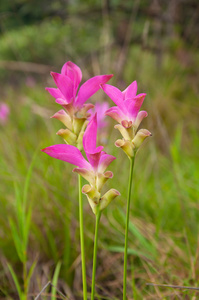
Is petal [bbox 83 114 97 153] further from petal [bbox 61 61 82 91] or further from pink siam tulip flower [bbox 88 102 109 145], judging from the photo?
pink siam tulip flower [bbox 88 102 109 145]

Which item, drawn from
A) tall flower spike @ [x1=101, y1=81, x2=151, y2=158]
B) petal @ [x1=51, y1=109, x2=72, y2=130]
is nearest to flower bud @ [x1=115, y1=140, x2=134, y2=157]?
tall flower spike @ [x1=101, y1=81, x2=151, y2=158]

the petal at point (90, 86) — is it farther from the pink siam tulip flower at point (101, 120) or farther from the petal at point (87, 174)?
the pink siam tulip flower at point (101, 120)

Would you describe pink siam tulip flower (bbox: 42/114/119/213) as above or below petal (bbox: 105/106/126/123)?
below

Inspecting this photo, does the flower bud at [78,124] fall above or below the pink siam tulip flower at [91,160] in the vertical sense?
above

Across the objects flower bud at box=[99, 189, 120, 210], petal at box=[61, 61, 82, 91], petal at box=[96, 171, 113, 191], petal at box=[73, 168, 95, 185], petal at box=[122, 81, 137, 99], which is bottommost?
flower bud at box=[99, 189, 120, 210]

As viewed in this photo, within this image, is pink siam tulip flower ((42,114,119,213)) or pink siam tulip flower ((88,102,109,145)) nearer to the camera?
pink siam tulip flower ((42,114,119,213))

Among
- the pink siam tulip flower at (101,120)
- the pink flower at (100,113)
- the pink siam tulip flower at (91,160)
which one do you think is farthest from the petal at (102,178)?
the pink flower at (100,113)

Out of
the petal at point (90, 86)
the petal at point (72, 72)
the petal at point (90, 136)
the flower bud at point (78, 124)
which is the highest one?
the petal at point (72, 72)
